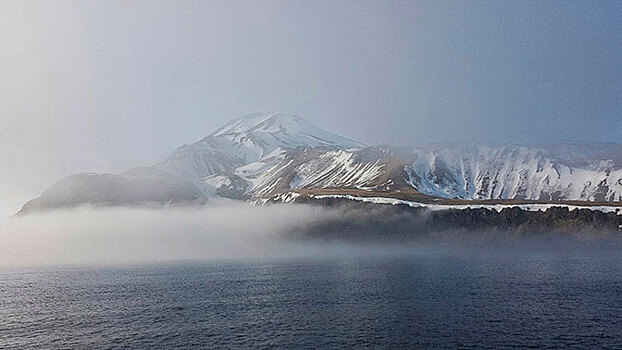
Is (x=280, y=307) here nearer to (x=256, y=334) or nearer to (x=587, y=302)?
(x=256, y=334)

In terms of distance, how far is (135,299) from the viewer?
12581 centimetres

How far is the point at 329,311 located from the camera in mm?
101000

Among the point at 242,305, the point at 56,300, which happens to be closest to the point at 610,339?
the point at 242,305

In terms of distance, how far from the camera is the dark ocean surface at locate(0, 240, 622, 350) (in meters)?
78.5

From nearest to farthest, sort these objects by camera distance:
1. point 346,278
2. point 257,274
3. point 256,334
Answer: point 256,334, point 346,278, point 257,274

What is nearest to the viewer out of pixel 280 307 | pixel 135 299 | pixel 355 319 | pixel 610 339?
pixel 610 339

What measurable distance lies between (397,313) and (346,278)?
60.3 metres

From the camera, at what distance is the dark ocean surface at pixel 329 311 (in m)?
78.5

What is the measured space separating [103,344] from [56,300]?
58.1 metres

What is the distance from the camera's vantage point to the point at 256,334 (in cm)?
8269

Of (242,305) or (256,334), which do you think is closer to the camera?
(256,334)

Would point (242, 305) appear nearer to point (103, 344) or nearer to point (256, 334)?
point (256, 334)

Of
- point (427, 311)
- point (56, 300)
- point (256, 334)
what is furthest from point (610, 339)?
point (56, 300)

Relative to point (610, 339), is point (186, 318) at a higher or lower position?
higher
